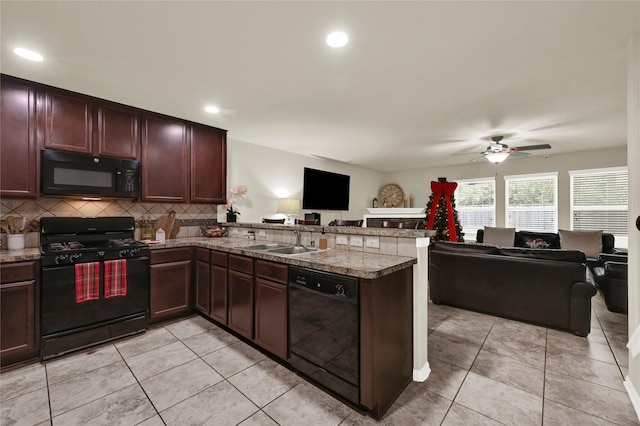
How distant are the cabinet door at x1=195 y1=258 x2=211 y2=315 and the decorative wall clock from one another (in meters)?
5.83

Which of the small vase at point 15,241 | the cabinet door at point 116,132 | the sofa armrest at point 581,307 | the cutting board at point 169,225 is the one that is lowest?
the sofa armrest at point 581,307

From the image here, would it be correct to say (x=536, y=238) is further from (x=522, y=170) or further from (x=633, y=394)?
(x=633, y=394)

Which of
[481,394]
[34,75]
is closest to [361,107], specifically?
[481,394]

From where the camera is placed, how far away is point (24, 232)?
2.66m

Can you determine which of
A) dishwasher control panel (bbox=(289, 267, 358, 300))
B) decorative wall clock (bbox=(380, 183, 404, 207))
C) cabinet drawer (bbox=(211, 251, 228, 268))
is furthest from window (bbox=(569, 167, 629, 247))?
cabinet drawer (bbox=(211, 251, 228, 268))

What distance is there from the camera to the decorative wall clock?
7.88 m

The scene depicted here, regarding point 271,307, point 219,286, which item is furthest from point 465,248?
point 219,286

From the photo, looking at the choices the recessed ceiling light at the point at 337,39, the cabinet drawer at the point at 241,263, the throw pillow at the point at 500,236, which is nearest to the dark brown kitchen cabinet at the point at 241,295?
the cabinet drawer at the point at 241,263

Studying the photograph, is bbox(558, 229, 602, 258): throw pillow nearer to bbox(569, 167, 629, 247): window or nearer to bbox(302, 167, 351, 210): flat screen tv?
bbox(569, 167, 629, 247): window

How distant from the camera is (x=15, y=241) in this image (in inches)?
98.0

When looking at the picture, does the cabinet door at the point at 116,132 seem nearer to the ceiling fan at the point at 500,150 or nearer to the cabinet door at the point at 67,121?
the cabinet door at the point at 67,121

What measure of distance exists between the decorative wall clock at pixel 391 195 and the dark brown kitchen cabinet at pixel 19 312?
711 cm

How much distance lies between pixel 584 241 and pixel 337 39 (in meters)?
5.83

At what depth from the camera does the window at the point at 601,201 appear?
528cm
